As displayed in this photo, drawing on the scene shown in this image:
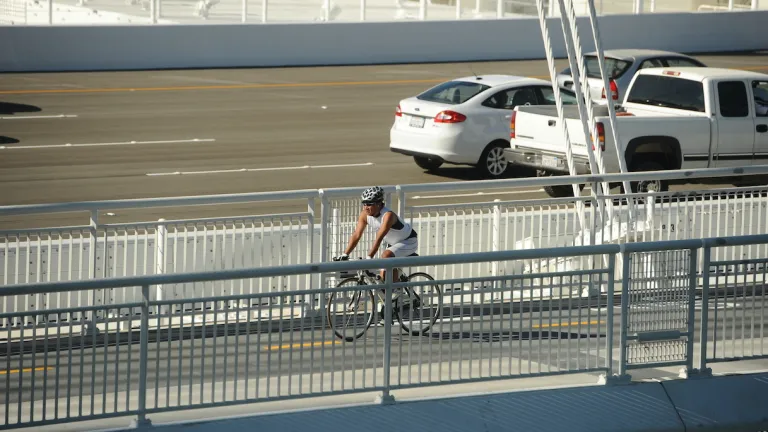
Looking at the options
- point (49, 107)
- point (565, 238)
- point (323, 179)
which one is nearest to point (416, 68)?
point (49, 107)

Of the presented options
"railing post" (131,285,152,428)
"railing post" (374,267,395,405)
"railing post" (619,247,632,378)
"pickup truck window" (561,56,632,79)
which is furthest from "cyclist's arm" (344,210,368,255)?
"pickup truck window" (561,56,632,79)

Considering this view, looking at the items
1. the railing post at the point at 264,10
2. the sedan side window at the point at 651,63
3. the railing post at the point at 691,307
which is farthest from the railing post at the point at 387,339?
the railing post at the point at 264,10

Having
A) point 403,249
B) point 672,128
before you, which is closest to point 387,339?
point 403,249

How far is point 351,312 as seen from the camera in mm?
8953

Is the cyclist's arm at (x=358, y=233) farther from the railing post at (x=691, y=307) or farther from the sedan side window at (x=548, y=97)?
the sedan side window at (x=548, y=97)

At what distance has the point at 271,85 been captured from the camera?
3092 centimetres

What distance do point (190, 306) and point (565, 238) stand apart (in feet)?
16.9

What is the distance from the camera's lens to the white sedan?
20.8 meters

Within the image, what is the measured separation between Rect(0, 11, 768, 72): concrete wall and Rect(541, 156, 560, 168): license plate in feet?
51.5

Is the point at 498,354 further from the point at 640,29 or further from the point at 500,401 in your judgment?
the point at 640,29

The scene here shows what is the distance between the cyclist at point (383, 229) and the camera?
38.9 ft

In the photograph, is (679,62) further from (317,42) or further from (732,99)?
(317,42)

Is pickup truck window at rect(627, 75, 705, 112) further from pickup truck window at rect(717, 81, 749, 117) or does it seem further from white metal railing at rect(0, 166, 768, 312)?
white metal railing at rect(0, 166, 768, 312)

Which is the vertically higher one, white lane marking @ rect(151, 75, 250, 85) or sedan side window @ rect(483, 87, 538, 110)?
white lane marking @ rect(151, 75, 250, 85)
